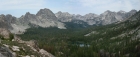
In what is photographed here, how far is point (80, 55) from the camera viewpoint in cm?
15838

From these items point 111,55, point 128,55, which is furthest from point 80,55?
point 128,55

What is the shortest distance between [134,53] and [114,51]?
60.3 ft

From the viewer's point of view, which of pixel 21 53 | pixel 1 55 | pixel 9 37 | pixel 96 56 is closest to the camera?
pixel 1 55

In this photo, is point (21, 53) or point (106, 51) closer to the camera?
point (21, 53)

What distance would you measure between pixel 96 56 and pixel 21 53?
119913 millimetres

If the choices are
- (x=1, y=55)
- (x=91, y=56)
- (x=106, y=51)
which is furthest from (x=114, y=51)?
(x=1, y=55)

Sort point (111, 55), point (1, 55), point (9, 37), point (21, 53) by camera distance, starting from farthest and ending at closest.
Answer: point (111, 55) → point (9, 37) → point (21, 53) → point (1, 55)

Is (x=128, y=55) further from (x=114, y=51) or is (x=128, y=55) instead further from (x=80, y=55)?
(x=80, y=55)

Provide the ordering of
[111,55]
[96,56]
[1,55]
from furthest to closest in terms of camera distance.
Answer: [111,55] → [96,56] → [1,55]

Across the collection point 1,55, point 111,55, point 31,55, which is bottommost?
point 111,55

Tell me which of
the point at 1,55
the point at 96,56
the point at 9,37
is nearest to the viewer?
the point at 1,55

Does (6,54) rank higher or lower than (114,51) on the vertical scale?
higher

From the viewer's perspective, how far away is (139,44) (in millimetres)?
173875

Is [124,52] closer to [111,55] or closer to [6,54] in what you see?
[111,55]
